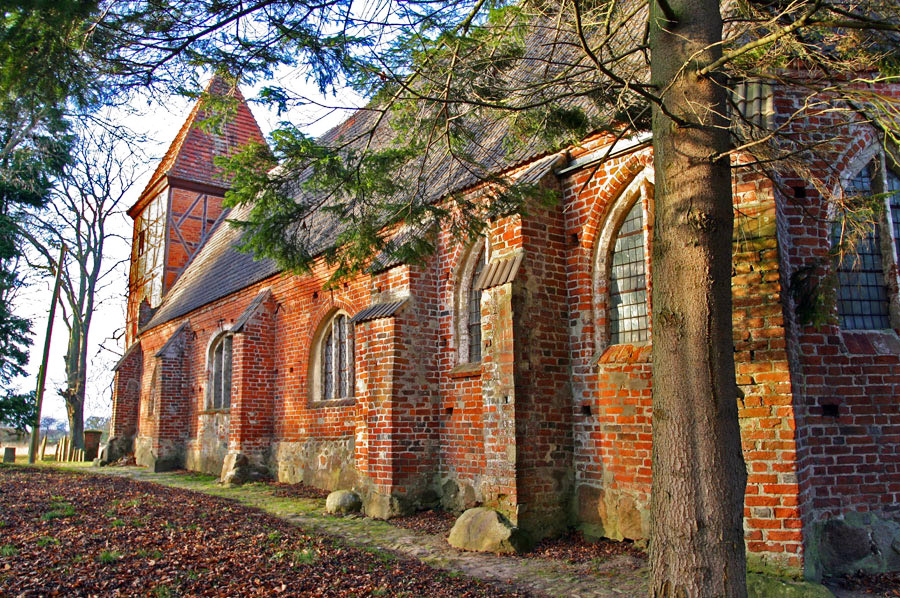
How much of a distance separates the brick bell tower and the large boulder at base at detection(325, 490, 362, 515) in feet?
54.7

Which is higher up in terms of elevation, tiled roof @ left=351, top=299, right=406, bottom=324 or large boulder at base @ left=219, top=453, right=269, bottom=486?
tiled roof @ left=351, top=299, right=406, bottom=324

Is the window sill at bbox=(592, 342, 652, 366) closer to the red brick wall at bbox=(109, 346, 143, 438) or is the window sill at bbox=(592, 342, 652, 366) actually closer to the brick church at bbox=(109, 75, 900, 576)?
the brick church at bbox=(109, 75, 900, 576)

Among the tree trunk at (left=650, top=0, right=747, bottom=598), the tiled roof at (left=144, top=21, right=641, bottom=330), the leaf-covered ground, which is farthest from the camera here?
the tiled roof at (left=144, top=21, right=641, bottom=330)

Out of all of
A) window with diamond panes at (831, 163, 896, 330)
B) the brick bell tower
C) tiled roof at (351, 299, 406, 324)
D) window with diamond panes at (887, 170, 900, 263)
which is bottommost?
window with diamond panes at (831, 163, 896, 330)

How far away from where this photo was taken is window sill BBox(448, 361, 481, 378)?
29.1 feet

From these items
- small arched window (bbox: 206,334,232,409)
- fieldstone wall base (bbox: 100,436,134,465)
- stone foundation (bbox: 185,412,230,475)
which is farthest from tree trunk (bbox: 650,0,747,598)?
fieldstone wall base (bbox: 100,436,134,465)

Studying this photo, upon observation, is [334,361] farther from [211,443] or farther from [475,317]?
[211,443]

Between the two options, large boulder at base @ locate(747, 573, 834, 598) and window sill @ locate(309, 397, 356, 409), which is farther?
window sill @ locate(309, 397, 356, 409)

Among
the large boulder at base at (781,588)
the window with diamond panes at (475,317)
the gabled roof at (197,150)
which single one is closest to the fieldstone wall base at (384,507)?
the window with diamond panes at (475,317)

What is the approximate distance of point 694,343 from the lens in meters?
3.76

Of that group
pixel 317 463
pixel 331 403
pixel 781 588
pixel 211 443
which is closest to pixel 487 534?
pixel 781 588

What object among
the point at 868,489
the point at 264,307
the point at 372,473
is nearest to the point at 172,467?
the point at 264,307

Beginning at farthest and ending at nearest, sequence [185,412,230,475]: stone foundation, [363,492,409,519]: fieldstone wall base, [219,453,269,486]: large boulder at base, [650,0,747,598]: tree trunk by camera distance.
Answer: [185,412,230,475]: stone foundation → [219,453,269,486]: large boulder at base → [363,492,409,519]: fieldstone wall base → [650,0,747,598]: tree trunk

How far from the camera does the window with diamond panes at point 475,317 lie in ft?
31.0
